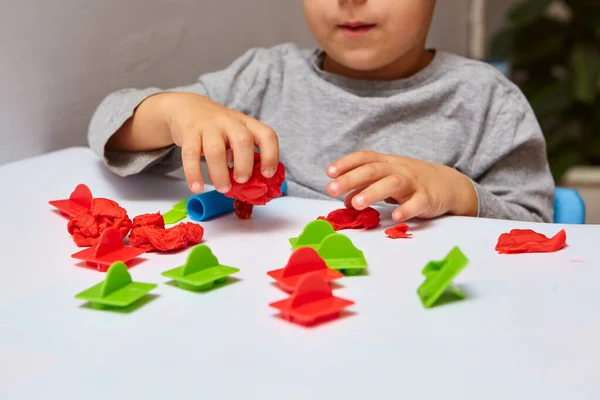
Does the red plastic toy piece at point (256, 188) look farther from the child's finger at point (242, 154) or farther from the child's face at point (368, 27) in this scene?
the child's face at point (368, 27)

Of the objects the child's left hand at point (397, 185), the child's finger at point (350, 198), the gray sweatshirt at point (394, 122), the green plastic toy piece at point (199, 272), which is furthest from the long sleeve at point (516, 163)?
the green plastic toy piece at point (199, 272)

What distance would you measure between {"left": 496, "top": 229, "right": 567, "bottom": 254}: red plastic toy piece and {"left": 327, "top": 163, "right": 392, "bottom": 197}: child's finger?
159 mm

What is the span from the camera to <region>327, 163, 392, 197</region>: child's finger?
0.72 m

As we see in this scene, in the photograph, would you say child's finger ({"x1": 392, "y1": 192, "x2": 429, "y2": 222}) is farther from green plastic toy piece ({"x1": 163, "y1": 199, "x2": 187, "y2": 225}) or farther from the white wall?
the white wall

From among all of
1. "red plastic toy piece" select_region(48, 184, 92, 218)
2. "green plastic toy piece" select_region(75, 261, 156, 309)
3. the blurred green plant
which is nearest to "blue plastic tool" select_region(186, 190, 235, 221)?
"red plastic toy piece" select_region(48, 184, 92, 218)

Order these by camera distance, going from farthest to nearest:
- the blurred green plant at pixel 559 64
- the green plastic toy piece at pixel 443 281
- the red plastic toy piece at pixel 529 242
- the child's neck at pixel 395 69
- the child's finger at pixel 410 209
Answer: the blurred green plant at pixel 559 64
the child's neck at pixel 395 69
the child's finger at pixel 410 209
the red plastic toy piece at pixel 529 242
the green plastic toy piece at pixel 443 281

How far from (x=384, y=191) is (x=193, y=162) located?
0.65ft

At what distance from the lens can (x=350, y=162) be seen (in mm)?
755

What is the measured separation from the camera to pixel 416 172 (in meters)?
0.79

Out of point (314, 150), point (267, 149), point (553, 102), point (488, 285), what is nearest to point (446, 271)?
Answer: point (488, 285)

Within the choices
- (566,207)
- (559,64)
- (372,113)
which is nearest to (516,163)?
(566,207)

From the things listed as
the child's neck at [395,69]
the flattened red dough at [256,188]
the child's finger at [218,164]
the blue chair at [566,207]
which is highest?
the child's neck at [395,69]

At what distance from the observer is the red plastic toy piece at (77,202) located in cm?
74

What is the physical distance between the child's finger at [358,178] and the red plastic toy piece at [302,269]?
17 centimetres
